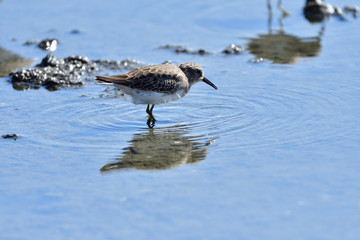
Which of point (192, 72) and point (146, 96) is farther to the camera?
point (192, 72)

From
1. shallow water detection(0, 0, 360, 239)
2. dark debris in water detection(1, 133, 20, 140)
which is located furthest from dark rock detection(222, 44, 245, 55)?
dark debris in water detection(1, 133, 20, 140)

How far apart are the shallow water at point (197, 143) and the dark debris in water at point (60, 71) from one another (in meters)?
0.34

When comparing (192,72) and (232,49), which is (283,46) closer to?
(232,49)

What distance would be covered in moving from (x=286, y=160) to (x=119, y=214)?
2.13m

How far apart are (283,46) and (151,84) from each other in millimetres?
3872

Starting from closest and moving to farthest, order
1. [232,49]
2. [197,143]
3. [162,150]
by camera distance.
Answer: [162,150]
[197,143]
[232,49]

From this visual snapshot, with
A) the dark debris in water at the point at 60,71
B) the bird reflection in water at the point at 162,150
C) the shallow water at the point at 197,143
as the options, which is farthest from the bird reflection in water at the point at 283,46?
the bird reflection in water at the point at 162,150

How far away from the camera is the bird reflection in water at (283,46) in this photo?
36.7ft

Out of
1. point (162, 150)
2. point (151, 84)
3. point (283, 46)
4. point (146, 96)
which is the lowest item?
point (162, 150)

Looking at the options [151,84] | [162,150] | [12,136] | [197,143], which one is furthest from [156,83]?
[12,136]

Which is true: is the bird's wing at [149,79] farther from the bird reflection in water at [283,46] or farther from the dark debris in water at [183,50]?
the bird reflection in water at [283,46]

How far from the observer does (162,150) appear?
24.5 feet

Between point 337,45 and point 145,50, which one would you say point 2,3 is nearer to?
point 145,50

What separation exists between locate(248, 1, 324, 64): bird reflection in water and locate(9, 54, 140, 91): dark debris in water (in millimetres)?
2337
